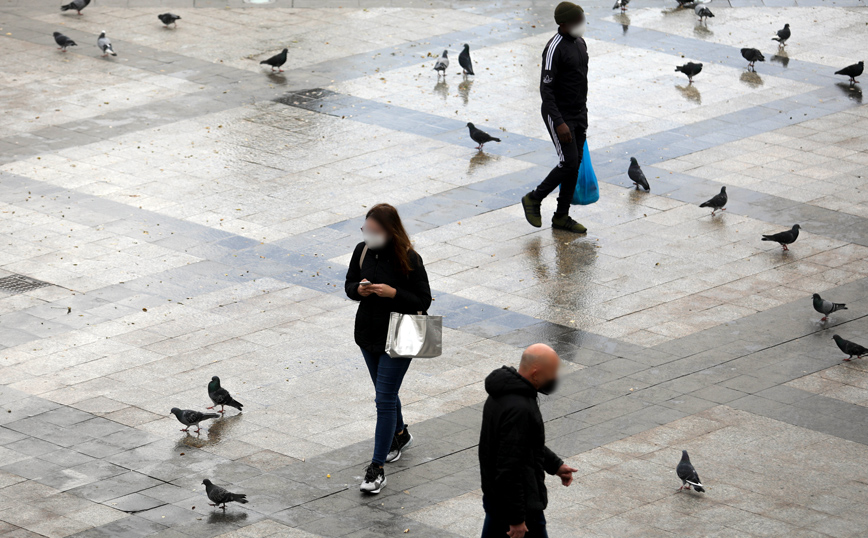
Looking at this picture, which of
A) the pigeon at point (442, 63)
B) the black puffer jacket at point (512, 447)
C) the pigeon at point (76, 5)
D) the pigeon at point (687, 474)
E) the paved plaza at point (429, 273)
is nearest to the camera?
the black puffer jacket at point (512, 447)

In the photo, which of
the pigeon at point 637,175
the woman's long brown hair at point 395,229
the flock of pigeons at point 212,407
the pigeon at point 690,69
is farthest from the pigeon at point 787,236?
the pigeon at point 690,69

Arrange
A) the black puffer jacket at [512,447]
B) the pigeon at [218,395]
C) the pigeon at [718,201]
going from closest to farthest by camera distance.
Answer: the black puffer jacket at [512,447] → the pigeon at [218,395] → the pigeon at [718,201]

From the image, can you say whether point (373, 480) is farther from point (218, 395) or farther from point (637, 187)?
point (637, 187)

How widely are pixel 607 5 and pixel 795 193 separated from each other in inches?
433

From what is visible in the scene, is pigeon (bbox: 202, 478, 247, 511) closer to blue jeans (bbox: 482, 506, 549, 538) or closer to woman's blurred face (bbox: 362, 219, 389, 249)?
woman's blurred face (bbox: 362, 219, 389, 249)

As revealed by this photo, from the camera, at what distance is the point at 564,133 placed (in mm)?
12703

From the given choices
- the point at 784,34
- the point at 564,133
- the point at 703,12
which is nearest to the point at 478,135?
the point at 564,133

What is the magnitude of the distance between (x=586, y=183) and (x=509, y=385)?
7462 millimetres

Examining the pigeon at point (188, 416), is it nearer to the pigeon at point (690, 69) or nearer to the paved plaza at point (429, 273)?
the paved plaza at point (429, 273)

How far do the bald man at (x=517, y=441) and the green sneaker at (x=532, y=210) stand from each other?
737 cm

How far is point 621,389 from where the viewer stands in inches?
385

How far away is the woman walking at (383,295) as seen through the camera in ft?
25.7

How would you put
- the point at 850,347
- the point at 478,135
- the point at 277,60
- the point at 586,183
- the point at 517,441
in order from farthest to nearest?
the point at 277,60
the point at 478,135
the point at 586,183
the point at 850,347
the point at 517,441

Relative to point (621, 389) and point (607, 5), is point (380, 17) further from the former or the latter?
point (621, 389)
